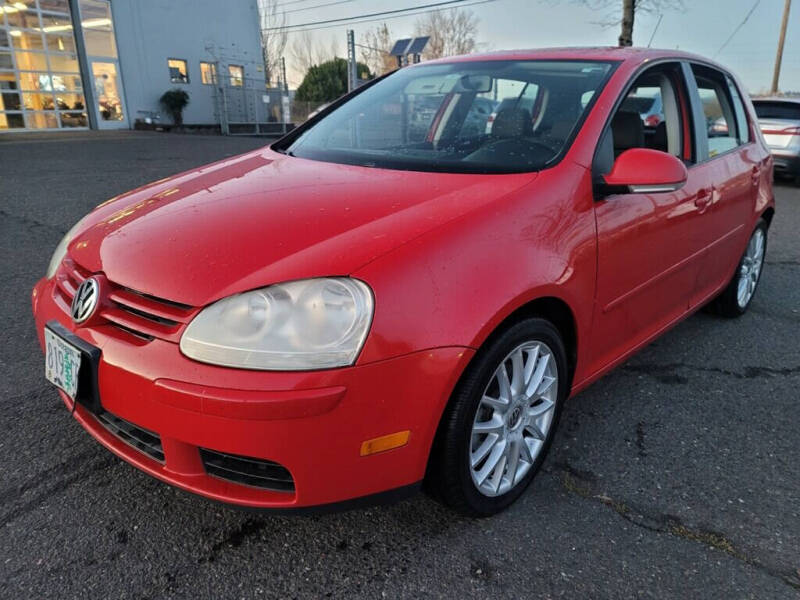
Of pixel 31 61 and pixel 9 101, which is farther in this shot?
pixel 31 61

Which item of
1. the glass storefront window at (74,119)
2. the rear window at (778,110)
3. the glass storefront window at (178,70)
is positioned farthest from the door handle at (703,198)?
the glass storefront window at (178,70)

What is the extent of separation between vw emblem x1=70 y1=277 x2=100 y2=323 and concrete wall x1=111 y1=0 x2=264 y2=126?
752 inches

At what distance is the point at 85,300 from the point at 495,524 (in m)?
1.47

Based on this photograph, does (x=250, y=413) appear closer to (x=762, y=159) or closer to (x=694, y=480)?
(x=694, y=480)

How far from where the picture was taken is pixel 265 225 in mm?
1888

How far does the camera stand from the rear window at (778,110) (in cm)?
968

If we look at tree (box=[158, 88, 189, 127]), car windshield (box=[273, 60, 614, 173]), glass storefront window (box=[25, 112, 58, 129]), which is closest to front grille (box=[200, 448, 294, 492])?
car windshield (box=[273, 60, 614, 173])

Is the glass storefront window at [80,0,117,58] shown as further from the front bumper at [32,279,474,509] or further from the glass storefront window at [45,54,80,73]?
the front bumper at [32,279,474,509]

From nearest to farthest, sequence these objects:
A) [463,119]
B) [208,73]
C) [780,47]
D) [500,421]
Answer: [500,421] → [463,119] → [208,73] → [780,47]

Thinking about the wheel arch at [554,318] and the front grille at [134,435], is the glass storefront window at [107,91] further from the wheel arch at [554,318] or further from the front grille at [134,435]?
the wheel arch at [554,318]

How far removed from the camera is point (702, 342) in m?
3.57

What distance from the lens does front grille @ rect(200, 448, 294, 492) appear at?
1630 mm

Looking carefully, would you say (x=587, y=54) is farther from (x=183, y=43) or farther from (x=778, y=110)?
(x=183, y=43)

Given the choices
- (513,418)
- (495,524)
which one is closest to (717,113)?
(513,418)
